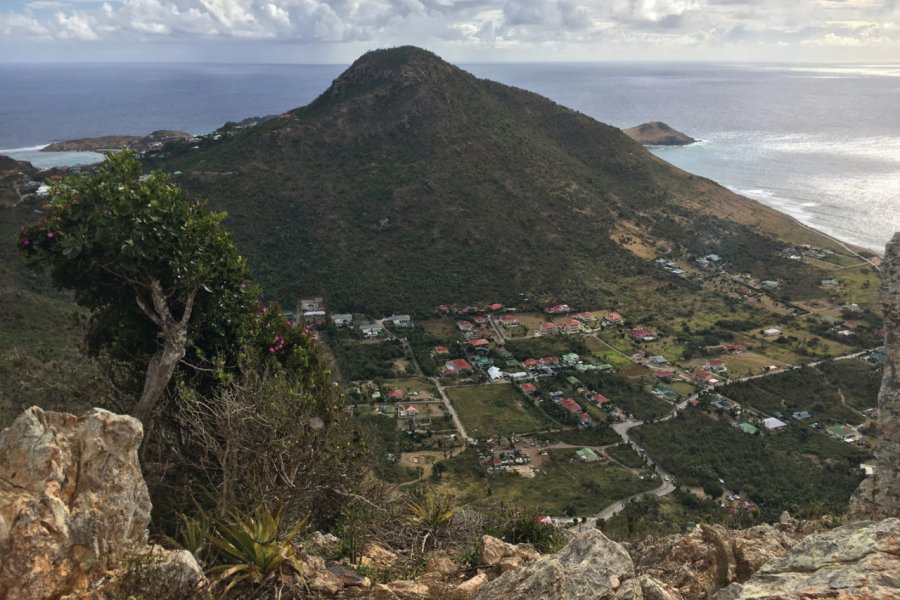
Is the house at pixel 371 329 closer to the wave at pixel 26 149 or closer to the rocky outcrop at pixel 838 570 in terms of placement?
the rocky outcrop at pixel 838 570

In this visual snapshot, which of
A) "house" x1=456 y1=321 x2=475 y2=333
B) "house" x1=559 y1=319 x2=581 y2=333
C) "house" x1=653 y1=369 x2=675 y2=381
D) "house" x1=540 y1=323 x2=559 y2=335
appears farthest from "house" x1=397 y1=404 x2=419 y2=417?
"house" x1=653 y1=369 x2=675 y2=381

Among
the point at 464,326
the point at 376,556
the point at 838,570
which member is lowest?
the point at 464,326

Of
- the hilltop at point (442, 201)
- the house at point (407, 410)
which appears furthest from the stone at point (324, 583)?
the hilltop at point (442, 201)

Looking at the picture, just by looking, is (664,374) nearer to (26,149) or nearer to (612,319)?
(612,319)

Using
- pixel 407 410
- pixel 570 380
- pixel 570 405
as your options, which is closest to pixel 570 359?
pixel 570 380

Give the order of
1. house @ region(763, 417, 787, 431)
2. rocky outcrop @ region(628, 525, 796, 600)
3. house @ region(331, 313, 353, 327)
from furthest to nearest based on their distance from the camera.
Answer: house @ region(331, 313, 353, 327) → house @ region(763, 417, 787, 431) → rocky outcrop @ region(628, 525, 796, 600)

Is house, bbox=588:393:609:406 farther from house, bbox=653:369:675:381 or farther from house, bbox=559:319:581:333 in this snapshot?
house, bbox=559:319:581:333

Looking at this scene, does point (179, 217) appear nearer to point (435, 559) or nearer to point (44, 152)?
point (435, 559)
